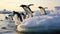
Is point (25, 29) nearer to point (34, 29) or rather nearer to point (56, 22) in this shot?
point (34, 29)

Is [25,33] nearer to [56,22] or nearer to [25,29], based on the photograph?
A: [25,29]

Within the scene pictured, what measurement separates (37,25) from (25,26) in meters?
0.07

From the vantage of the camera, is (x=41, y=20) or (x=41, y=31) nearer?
(x=41, y=31)

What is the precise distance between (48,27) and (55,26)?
36 millimetres

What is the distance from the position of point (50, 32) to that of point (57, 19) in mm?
119

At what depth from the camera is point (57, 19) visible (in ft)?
3.27

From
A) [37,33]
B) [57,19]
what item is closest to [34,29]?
[37,33]

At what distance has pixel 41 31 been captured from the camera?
92 cm

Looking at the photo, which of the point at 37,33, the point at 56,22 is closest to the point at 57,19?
the point at 56,22

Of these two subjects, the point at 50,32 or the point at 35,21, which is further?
the point at 35,21

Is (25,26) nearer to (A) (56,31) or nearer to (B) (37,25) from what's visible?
(B) (37,25)

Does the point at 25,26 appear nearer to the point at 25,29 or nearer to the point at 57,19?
the point at 25,29

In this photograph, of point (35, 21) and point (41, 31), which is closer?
point (41, 31)

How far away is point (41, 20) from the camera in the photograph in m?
1.02
